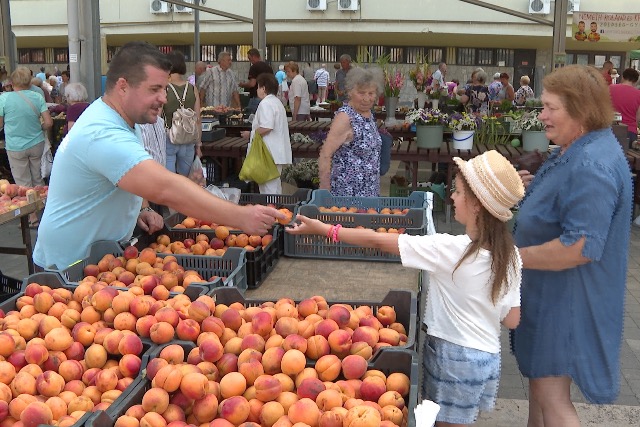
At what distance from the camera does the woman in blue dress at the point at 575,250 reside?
2.45m

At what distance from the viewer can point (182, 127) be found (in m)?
6.75

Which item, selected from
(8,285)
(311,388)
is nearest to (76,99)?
(8,285)

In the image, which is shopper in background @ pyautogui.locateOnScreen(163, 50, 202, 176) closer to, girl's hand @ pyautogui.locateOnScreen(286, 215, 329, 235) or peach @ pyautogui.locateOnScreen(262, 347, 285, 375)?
girl's hand @ pyautogui.locateOnScreen(286, 215, 329, 235)

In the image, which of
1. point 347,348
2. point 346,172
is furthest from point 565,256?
point 346,172

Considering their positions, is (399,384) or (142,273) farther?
(142,273)

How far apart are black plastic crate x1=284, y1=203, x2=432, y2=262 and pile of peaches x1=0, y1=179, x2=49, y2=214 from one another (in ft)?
7.99

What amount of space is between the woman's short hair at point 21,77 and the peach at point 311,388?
291 inches

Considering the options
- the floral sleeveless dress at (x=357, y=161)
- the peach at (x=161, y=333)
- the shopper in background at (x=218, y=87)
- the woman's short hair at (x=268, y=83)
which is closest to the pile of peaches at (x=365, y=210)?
the floral sleeveless dress at (x=357, y=161)

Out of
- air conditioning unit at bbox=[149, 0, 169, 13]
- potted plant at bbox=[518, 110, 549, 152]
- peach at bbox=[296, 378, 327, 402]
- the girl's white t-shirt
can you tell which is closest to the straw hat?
the girl's white t-shirt

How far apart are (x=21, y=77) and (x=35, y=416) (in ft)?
23.8

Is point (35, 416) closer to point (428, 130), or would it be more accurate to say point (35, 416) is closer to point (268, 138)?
point (268, 138)

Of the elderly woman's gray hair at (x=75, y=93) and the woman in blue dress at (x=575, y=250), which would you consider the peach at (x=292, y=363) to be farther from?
the elderly woman's gray hair at (x=75, y=93)

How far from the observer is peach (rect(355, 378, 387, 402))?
1.95 m

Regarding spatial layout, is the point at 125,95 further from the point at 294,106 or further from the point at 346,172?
the point at 294,106
